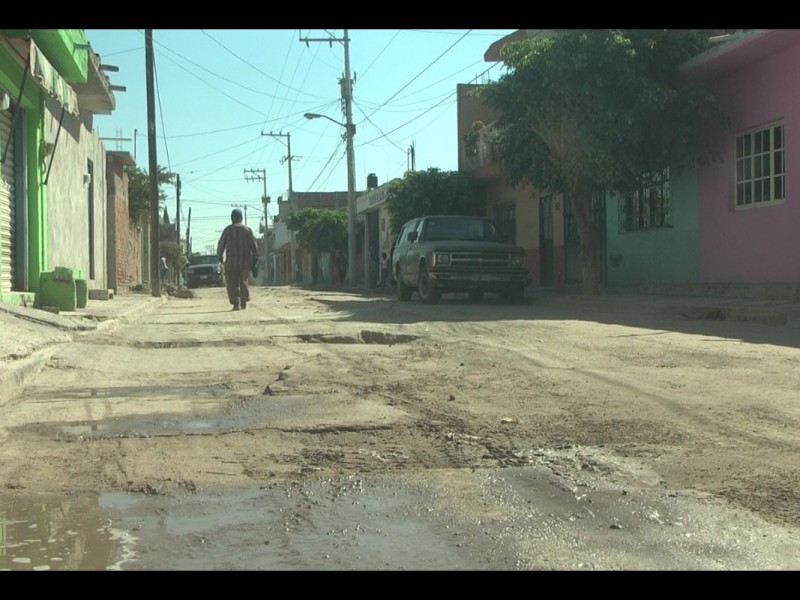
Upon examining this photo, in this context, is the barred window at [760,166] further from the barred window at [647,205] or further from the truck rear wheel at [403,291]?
the truck rear wheel at [403,291]

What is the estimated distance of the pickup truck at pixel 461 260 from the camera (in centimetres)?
1689

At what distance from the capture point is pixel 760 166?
15195 mm

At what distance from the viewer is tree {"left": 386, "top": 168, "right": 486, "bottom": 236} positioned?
89.9 feet

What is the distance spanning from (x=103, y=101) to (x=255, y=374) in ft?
45.9

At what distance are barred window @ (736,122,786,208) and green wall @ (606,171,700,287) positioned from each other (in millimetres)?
1343

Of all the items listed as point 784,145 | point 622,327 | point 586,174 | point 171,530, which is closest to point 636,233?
point 586,174

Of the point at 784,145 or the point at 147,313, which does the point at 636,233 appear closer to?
the point at 784,145

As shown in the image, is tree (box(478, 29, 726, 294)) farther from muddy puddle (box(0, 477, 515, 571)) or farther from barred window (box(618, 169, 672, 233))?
muddy puddle (box(0, 477, 515, 571))

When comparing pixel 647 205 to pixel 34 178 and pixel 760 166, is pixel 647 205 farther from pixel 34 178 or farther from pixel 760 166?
pixel 34 178

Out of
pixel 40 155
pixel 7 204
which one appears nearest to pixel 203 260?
pixel 40 155

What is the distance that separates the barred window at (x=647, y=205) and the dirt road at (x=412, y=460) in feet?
33.4

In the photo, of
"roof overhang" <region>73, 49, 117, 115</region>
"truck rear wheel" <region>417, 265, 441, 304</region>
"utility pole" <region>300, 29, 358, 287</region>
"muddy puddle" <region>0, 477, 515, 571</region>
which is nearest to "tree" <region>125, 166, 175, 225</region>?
"utility pole" <region>300, 29, 358, 287</region>

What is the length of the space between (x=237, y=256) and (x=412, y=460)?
37.8ft

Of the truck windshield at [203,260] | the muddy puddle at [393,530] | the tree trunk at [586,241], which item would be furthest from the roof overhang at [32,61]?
the truck windshield at [203,260]
